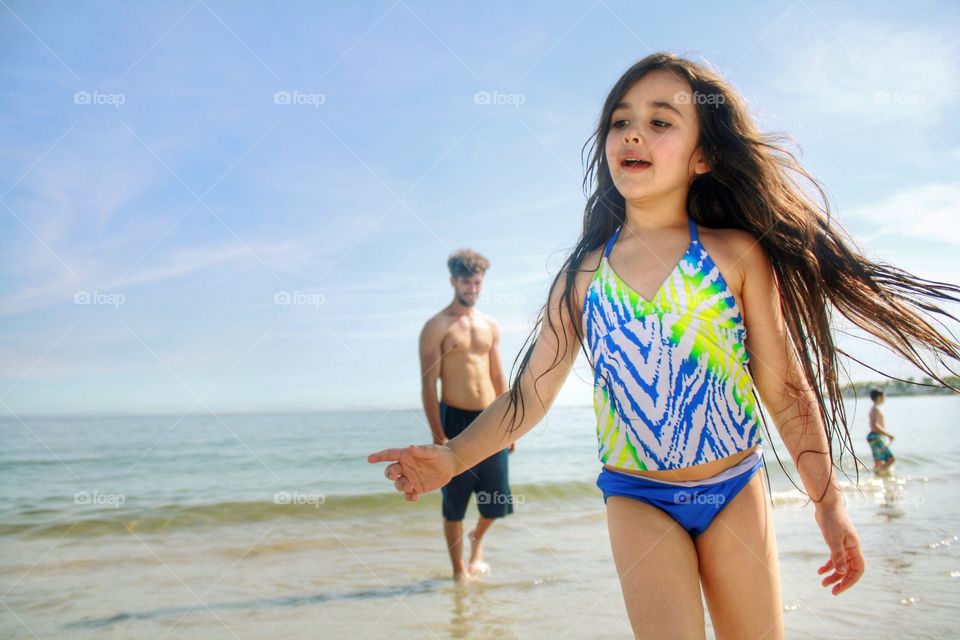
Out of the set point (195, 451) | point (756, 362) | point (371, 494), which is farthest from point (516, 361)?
point (195, 451)

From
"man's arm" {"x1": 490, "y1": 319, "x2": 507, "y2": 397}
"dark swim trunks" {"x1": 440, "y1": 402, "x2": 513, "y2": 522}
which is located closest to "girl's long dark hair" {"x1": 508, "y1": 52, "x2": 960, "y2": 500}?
"dark swim trunks" {"x1": 440, "y1": 402, "x2": 513, "y2": 522}

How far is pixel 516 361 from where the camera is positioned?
2.68 m

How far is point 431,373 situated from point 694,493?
4.68m

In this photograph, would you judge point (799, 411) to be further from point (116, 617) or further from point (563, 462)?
point (563, 462)

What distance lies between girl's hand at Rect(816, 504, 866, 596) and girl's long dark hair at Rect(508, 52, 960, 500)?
1.12 ft

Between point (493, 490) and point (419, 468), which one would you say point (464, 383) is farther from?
point (419, 468)

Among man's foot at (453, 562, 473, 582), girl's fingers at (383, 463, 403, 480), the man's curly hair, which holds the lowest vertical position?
man's foot at (453, 562, 473, 582)

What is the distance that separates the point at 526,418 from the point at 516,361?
0.25 m

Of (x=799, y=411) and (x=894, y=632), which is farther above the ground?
(x=799, y=411)

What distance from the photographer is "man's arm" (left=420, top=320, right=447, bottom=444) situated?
6.72 metres

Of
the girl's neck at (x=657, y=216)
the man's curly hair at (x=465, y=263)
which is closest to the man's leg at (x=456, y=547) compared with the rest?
the man's curly hair at (x=465, y=263)

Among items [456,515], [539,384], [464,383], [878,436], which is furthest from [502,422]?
[878,436]

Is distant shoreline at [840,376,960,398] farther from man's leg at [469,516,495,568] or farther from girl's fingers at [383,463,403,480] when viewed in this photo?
man's leg at [469,516,495,568]

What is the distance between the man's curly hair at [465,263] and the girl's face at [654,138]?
4.27 m
